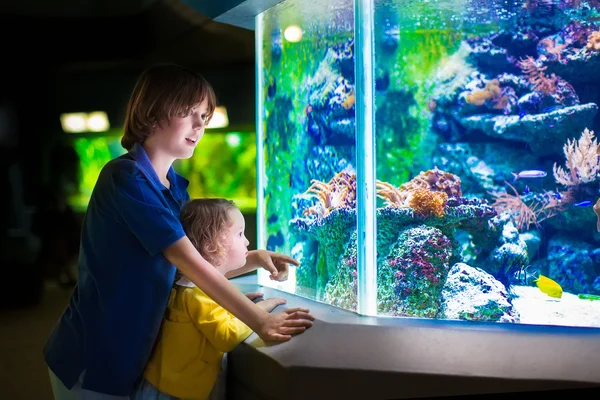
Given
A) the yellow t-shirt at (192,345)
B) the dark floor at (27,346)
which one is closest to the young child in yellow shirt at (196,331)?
the yellow t-shirt at (192,345)

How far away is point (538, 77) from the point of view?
219 centimetres

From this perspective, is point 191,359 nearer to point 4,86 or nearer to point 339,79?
point 339,79

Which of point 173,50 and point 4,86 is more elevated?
point 173,50

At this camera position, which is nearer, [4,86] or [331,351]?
[331,351]

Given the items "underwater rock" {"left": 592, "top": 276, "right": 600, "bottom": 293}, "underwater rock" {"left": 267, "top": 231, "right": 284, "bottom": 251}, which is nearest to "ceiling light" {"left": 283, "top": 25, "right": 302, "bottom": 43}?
"underwater rock" {"left": 267, "top": 231, "right": 284, "bottom": 251}

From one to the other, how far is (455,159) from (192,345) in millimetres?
1274

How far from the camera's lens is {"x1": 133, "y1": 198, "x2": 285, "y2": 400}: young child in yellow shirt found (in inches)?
71.6

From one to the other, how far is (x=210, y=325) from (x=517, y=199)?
126 centimetres

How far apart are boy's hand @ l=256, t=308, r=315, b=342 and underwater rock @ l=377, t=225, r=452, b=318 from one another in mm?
420

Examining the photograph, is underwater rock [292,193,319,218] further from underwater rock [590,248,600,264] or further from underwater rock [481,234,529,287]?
underwater rock [590,248,600,264]

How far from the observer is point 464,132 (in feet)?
7.67

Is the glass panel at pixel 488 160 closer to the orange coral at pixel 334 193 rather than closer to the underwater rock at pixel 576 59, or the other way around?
the underwater rock at pixel 576 59

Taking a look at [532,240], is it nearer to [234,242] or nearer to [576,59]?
[576,59]

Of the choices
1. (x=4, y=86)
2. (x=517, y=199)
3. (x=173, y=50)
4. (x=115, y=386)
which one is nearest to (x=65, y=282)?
(x=4, y=86)
